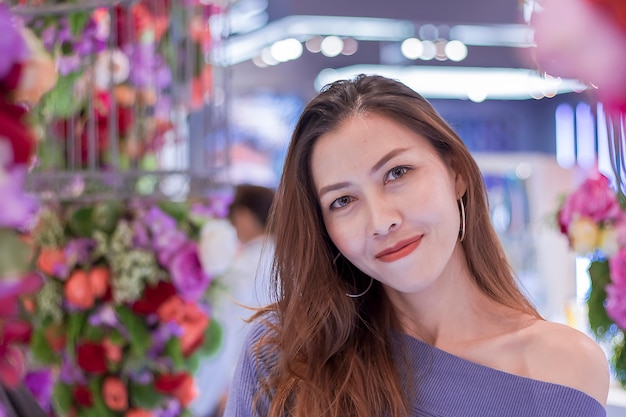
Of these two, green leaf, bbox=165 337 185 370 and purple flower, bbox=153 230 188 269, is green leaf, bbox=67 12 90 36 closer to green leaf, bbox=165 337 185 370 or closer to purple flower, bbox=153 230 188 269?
purple flower, bbox=153 230 188 269

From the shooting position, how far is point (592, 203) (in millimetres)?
2582

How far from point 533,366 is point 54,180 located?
1177 mm

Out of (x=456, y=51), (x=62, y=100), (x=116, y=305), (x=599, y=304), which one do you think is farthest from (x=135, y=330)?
(x=456, y=51)

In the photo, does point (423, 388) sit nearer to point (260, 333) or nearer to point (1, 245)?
point (260, 333)

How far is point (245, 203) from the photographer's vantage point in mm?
3930

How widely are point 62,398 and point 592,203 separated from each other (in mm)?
1607

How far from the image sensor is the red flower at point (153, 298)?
2.05 metres

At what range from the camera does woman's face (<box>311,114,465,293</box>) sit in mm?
1448

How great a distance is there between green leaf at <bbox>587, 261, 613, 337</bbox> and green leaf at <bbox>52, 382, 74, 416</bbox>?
144cm

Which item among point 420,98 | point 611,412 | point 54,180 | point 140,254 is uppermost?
point 420,98

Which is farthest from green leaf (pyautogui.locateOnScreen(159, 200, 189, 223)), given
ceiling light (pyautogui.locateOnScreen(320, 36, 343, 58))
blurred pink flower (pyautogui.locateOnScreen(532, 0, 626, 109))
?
ceiling light (pyautogui.locateOnScreen(320, 36, 343, 58))

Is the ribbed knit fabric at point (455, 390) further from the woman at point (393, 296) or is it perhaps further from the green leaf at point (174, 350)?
the green leaf at point (174, 350)

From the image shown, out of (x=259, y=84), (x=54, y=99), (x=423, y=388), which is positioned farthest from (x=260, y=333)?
(x=259, y=84)

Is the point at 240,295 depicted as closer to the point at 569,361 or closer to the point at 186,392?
the point at 186,392
